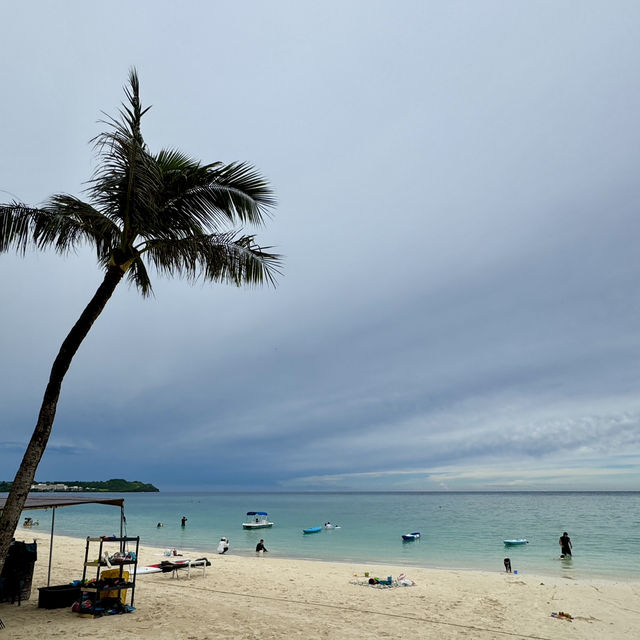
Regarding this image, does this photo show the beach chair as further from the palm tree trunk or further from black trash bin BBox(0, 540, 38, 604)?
the palm tree trunk

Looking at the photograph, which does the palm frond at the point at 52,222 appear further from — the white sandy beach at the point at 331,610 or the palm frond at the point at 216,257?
the white sandy beach at the point at 331,610

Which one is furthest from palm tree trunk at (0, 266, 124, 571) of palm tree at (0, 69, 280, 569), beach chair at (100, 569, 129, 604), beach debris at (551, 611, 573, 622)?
beach debris at (551, 611, 573, 622)

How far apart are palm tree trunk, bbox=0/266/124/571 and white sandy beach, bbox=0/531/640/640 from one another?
2.35 meters

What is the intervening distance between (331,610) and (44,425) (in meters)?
6.73

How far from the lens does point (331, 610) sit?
32.2 feet

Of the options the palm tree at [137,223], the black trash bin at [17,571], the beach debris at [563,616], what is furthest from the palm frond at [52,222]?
the beach debris at [563,616]

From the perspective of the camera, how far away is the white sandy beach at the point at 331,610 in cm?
793

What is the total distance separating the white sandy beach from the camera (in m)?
7.93

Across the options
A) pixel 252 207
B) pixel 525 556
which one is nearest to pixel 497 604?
pixel 252 207

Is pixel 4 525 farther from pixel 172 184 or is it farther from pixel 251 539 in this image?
pixel 251 539

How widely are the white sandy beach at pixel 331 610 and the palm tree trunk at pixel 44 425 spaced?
2346 millimetres

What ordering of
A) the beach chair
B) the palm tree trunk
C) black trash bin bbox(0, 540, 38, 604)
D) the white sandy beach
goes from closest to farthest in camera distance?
the palm tree trunk
the white sandy beach
the beach chair
black trash bin bbox(0, 540, 38, 604)

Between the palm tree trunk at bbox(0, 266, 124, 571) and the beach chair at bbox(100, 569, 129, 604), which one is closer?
the palm tree trunk at bbox(0, 266, 124, 571)

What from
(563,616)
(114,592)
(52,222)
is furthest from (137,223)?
(563,616)
